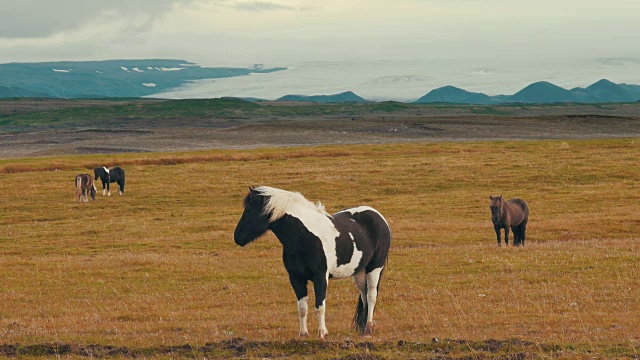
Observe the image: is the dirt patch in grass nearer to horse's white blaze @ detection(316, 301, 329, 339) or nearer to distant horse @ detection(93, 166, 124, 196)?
distant horse @ detection(93, 166, 124, 196)

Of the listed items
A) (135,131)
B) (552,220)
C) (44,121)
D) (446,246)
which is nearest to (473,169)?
(552,220)

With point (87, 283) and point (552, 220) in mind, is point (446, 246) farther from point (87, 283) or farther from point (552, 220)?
point (87, 283)

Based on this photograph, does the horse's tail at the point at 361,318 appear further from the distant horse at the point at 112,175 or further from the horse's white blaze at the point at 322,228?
the distant horse at the point at 112,175

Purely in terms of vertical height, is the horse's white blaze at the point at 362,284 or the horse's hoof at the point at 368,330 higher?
the horse's white blaze at the point at 362,284

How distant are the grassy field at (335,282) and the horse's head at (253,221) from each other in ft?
6.43

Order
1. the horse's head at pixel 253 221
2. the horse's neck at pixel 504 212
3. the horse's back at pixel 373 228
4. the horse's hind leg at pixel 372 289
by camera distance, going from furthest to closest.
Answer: the horse's neck at pixel 504 212
the horse's back at pixel 373 228
the horse's hind leg at pixel 372 289
the horse's head at pixel 253 221

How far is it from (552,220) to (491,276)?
19181 millimetres

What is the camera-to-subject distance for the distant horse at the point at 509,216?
31.4 m

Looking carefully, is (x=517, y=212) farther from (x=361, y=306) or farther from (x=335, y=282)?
(x=361, y=306)

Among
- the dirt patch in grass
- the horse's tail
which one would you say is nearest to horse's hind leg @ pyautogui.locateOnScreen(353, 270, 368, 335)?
the horse's tail

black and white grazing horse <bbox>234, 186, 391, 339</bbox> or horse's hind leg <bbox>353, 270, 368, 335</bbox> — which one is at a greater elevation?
black and white grazing horse <bbox>234, 186, 391, 339</bbox>

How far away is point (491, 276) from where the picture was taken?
23031mm

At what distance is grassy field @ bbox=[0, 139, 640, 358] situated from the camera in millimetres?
14461

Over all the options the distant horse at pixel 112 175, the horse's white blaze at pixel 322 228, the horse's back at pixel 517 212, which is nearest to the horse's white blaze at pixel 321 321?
the horse's white blaze at pixel 322 228
